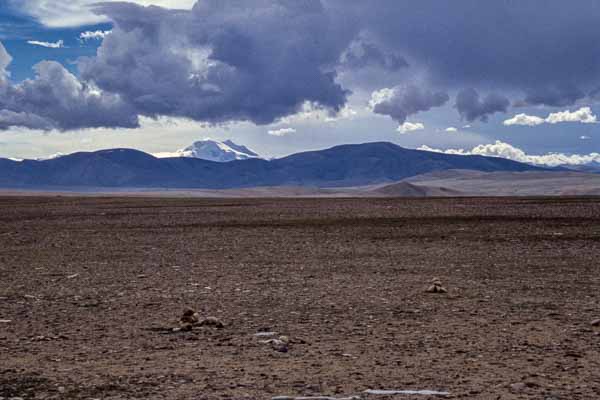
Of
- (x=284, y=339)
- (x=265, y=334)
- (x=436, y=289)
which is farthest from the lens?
(x=436, y=289)

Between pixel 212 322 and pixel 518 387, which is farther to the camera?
pixel 212 322

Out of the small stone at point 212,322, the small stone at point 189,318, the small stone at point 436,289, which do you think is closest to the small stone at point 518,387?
the small stone at point 212,322

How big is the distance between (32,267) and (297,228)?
14023mm

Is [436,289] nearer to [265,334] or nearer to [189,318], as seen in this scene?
[265,334]

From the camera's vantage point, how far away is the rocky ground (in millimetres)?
6836

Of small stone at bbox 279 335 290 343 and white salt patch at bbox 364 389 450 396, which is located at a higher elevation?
small stone at bbox 279 335 290 343

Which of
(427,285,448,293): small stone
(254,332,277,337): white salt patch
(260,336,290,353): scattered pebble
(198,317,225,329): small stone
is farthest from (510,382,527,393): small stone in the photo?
(427,285,448,293): small stone

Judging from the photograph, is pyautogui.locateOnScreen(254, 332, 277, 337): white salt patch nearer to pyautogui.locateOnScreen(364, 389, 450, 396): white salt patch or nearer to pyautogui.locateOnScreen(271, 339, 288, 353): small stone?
pyautogui.locateOnScreen(271, 339, 288, 353): small stone

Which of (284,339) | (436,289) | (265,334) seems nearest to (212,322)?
(265,334)

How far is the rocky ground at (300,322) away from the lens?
684cm

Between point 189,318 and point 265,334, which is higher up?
point 189,318

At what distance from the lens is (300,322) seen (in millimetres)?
9727

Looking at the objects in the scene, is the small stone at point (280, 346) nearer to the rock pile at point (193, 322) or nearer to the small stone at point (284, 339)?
the small stone at point (284, 339)

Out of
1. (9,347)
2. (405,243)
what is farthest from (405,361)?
(405,243)
